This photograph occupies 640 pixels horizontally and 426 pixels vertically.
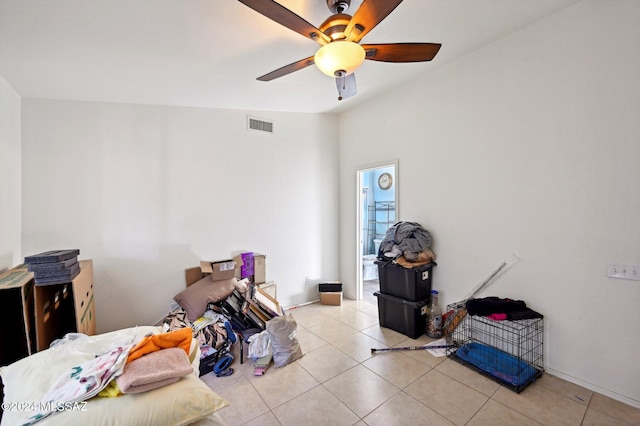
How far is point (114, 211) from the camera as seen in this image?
8.82 feet

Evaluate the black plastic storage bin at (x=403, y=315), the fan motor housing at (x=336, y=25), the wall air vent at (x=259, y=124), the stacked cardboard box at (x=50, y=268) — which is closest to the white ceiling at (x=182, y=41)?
the fan motor housing at (x=336, y=25)

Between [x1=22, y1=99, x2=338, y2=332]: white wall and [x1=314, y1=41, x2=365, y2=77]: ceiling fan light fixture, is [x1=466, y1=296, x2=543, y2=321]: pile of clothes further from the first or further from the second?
[x1=22, y1=99, x2=338, y2=332]: white wall

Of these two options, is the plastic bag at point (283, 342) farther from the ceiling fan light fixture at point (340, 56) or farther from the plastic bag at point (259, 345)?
the ceiling fan light fixture at point (340, 56)

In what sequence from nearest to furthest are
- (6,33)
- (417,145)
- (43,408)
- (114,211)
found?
1. (43,408)
2. (6,33)
3. (114,211)
4. (417,145)

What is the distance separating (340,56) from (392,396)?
2.35 metres

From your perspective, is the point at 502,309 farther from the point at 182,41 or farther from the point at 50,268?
the point at 50,268

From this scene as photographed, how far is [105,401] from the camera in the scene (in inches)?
42.6

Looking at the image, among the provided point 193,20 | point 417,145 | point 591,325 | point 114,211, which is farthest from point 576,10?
point 114,211

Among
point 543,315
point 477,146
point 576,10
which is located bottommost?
point 543,315

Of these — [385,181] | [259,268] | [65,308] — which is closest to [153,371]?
[65,308]

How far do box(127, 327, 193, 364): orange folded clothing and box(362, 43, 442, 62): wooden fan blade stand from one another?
2.06m

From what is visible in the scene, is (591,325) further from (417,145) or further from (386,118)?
(386,118)

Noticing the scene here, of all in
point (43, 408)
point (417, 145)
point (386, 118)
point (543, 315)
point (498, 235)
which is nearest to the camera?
point (43, 408)

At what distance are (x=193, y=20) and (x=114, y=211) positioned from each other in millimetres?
2054
